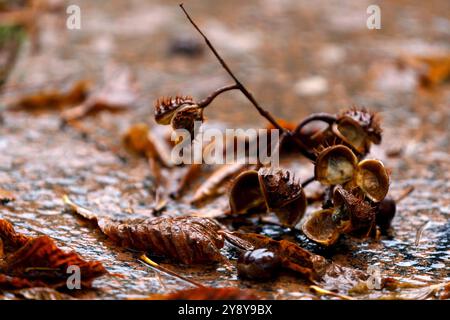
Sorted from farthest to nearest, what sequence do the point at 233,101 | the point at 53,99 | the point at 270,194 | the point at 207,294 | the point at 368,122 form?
1. the point at 233,101
2. the point at 53,99
3. the point at 368,122
4. the point at 270,194
5. the point at 207,294

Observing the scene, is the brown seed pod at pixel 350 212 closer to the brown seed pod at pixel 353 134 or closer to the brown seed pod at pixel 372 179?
the brown seed pod at pixel 372 179

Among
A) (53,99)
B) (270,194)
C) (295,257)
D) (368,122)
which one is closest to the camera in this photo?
(295,257)

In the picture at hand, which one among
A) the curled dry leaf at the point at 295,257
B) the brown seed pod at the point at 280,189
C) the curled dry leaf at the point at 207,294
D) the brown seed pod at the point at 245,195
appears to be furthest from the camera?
the brown seed pod at the point at 245,195

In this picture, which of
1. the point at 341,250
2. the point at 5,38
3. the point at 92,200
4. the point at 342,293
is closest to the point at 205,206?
the point at 92,200

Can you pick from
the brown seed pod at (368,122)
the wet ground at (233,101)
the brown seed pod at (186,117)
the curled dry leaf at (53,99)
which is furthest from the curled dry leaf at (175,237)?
the curled dry leaf at (53,99)

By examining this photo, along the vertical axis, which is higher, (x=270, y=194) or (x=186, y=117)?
(x=186, y=117)

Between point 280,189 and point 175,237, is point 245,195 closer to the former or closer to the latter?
point 280,189

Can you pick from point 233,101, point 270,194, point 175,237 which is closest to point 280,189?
point 270,194
